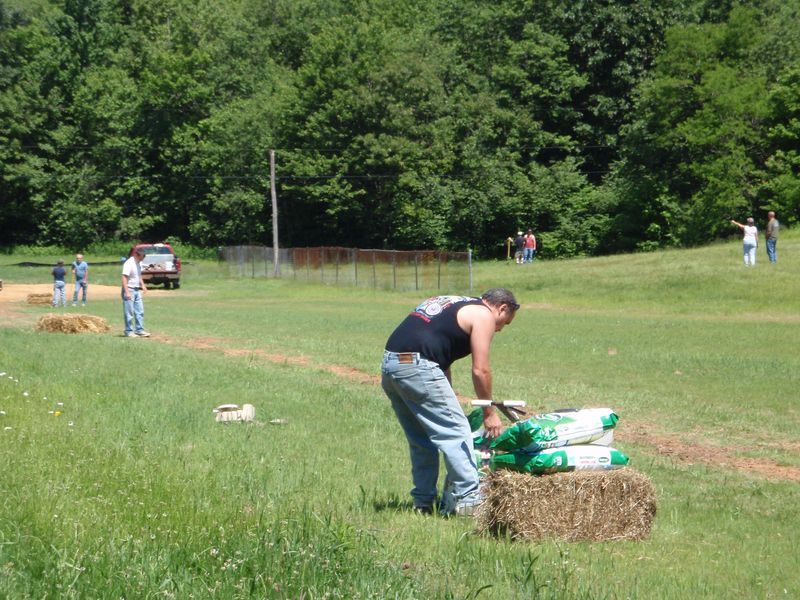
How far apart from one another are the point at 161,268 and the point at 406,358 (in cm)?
5255

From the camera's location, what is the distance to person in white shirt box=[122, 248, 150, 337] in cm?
2631

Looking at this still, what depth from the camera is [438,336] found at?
8.09 metres

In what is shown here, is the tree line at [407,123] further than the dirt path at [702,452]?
Yes

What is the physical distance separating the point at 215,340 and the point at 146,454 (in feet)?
52.2

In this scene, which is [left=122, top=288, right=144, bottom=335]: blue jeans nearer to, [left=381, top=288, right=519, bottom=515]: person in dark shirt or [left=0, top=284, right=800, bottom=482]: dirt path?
[left=0, top=284, right=800, bottom=482]: dirt path

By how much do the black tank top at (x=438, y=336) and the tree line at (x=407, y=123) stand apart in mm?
60405

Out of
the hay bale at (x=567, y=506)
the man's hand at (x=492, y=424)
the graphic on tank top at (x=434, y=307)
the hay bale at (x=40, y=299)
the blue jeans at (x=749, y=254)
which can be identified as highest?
the graphic on tank top at (x=434, y=307)

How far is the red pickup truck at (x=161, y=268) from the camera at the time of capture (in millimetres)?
58875

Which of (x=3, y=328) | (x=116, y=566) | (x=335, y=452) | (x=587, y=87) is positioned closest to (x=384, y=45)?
(x=587, y=87)

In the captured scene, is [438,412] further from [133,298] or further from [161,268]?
[161,268]

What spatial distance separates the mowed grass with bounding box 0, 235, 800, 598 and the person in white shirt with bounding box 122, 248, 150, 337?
53 cm

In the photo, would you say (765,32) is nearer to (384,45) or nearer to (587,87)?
(587,87)

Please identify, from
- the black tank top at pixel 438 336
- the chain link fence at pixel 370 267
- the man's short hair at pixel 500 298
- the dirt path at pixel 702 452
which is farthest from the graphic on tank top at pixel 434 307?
the chain link fence at pixel 370 267

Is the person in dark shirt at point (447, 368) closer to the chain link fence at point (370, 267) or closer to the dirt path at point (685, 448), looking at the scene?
the dirt path at point (685, 448)
